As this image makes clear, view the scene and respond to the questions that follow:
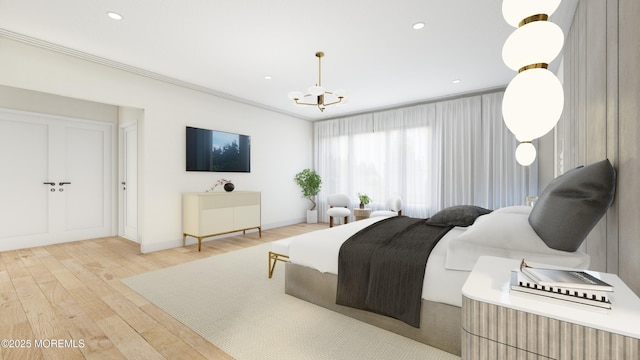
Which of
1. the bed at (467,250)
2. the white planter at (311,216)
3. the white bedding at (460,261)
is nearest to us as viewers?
the bed at (467,250)

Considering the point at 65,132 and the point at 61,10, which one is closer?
the point at 61,10

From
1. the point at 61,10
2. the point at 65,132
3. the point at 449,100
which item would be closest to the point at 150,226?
the point at 65,132

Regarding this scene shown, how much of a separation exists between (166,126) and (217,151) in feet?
3.13

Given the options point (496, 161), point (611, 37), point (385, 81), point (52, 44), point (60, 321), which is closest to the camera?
point (611, 37)

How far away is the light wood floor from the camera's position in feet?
6.02

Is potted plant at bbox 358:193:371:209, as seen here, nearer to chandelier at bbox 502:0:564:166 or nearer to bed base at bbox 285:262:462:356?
bed base at bbox 285:262:462:356

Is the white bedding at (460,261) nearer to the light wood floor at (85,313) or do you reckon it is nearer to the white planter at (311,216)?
the light wood floor at (85,313)

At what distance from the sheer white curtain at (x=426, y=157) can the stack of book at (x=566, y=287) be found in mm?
4426

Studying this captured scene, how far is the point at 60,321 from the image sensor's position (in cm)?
219

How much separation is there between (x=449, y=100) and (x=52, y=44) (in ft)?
20.0

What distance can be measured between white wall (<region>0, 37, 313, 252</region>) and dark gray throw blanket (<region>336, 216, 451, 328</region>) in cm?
346

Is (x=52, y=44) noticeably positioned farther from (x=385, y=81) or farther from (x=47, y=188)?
(x=385, y=81)

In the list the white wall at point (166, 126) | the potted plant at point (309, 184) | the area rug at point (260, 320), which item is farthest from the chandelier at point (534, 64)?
the potted plant at point (309, 184)

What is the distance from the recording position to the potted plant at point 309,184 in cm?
673
